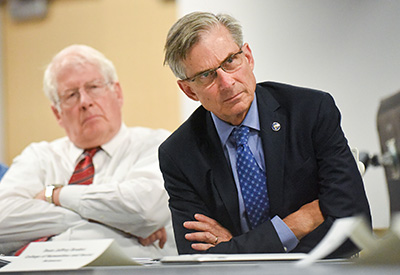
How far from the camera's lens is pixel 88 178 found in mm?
2449

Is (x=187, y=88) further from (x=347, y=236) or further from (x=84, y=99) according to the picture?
(x=347, y=236)

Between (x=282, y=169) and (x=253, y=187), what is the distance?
0.38 feet

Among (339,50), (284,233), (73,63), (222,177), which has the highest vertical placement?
(73,63)

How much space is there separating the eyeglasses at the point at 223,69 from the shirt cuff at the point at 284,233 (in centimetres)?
49

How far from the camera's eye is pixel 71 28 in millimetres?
4176

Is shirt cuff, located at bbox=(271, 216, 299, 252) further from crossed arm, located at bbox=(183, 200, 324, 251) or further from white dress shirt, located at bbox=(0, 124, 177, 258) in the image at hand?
white dress shirt, located at bbox=(0, 124, 177, 258)

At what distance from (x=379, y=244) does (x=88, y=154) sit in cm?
206

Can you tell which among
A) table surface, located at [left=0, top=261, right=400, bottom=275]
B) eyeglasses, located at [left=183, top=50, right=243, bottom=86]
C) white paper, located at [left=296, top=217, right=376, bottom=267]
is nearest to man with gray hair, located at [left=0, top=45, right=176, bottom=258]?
eyeglasses, located at [left=183, top=50, right=243, bottom=86]

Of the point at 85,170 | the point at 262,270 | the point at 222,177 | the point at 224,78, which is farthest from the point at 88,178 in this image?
the point at 262,270

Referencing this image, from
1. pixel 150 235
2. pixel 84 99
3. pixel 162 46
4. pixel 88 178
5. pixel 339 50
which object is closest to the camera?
pixel 150 235

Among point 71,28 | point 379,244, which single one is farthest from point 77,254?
point 71,28

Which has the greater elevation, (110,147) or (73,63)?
(73,63)

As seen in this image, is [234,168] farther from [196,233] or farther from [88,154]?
[88,154]

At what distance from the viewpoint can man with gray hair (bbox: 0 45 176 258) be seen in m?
2.21
